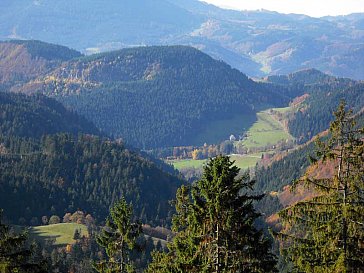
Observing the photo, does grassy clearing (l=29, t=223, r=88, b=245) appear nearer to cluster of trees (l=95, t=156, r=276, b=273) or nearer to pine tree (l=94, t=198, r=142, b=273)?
pine tree (l=94, t=198, r=142, b=273)

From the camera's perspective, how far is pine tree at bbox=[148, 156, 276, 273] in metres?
29.3

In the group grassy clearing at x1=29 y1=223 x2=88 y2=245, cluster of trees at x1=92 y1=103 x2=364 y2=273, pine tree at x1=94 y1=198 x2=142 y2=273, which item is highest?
cluster of trees at x1=92 y1=103 x2=364 y2=273

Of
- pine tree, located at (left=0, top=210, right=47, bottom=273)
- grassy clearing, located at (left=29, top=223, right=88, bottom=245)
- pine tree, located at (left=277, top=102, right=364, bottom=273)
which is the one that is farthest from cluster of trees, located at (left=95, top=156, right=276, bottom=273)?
grassy clearing, located at (left=29, top=223, right=88, bottom=245)

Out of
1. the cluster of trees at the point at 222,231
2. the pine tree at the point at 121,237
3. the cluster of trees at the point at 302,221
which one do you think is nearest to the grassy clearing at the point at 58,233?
the pine tree at the point at 121,237

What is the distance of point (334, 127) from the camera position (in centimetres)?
2909

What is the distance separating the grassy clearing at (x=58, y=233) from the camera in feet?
586

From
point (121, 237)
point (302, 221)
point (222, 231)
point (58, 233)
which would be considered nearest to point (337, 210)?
point (302, 221)

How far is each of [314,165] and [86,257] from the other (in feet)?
447

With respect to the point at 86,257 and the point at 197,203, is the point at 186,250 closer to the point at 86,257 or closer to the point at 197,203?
the point at 197,203

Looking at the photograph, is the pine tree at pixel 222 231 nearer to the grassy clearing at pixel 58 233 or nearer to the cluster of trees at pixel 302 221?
the cluster of trees at pixel 302 221

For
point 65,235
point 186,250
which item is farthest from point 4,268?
point 65,235

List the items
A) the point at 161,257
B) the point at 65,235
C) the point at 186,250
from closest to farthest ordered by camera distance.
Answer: the point at 186,250 < the point at 161,257 < the point at 65,235

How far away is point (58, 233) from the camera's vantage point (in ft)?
613

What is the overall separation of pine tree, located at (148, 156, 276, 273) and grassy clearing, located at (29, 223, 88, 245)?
500 ft
